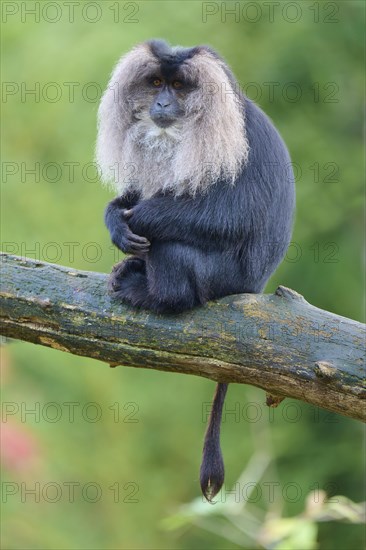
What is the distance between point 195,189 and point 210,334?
769 mm

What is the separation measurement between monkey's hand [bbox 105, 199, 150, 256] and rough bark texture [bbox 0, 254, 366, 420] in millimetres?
212

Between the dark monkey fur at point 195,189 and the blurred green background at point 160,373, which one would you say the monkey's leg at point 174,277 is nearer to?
A: the dark monkey fur at point 195,189

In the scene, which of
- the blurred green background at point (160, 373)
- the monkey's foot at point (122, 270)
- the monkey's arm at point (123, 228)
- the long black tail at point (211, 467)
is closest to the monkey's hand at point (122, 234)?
the monkey's arm at point (123, 228)

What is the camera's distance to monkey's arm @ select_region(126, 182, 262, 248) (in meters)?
4.29

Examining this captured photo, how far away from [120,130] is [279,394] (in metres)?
1.73

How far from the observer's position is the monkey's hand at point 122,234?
14.3 ft

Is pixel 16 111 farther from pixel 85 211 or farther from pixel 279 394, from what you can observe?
pixel 279 394

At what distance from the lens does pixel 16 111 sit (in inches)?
379

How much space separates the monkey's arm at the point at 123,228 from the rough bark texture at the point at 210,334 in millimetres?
217

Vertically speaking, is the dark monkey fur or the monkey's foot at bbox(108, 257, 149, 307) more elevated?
the dark monkey fur

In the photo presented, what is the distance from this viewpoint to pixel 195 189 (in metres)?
4.29

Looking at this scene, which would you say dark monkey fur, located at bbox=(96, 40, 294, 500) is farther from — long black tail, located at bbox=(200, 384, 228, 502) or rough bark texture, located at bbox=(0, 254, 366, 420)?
rough bark texture, located at bbox=(0, 254, 366, 420)

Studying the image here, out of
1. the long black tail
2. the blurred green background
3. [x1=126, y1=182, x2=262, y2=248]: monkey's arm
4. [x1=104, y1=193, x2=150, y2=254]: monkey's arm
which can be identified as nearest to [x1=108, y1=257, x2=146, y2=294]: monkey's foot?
[x1=104, y1=193, x2=150, y2=254]: monkey's arm

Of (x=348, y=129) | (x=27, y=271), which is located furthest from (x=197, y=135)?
(x=348, y=129)
